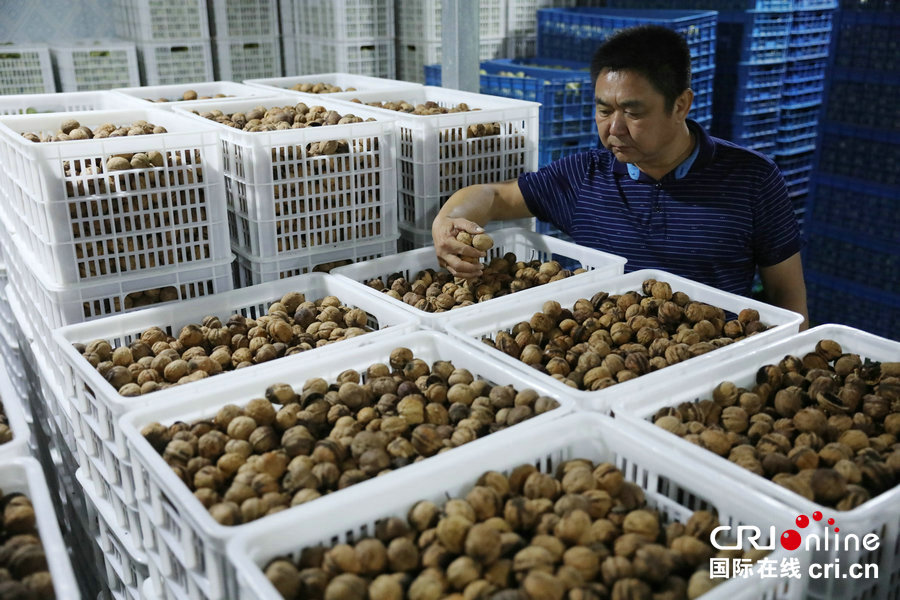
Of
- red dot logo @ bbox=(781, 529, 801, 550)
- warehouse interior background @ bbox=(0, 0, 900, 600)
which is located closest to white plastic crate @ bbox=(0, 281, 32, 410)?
warehouse interior background @ bbox=(0, 0, 900, 600)

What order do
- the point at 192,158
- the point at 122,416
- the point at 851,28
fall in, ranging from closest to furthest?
the point at 122,416 → the point at 192,158 → the point at 851,28

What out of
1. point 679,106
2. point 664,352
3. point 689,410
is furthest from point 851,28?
point 689,410

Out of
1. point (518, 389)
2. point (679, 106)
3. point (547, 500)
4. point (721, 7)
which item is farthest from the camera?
point (721, 7)

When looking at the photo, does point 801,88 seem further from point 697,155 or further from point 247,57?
point 247,57

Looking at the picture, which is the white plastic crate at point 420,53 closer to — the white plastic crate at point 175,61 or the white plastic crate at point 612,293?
the white plastic crate at point 175,61

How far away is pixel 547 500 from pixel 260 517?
0.44 metres

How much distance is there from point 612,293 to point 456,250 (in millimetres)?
436

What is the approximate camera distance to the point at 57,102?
2.97m

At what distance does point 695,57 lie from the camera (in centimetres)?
393

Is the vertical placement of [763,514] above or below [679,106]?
below

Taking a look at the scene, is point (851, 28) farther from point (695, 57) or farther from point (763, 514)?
point (763, 514)

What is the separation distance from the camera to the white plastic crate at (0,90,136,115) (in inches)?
115

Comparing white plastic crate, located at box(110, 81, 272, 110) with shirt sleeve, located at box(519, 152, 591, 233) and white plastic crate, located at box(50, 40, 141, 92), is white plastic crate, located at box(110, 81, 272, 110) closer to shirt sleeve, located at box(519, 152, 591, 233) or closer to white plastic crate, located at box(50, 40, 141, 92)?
shirt sleeve, located at box(519, 152, 591, 233)

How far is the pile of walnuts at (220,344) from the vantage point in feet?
5.33
